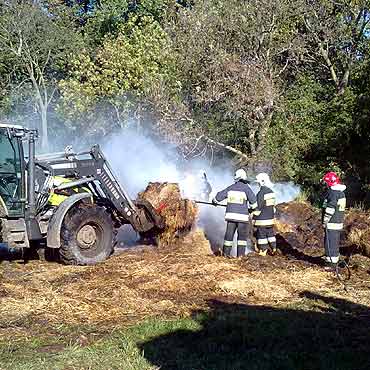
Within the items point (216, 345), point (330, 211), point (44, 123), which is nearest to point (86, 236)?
point (330, 211)

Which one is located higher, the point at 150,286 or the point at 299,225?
the point at 299,225

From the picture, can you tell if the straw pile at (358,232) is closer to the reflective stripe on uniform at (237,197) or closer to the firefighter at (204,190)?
the reflective stripe on uniform at (237,197)

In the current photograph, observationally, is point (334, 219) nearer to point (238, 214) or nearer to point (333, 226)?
point (333, 226)

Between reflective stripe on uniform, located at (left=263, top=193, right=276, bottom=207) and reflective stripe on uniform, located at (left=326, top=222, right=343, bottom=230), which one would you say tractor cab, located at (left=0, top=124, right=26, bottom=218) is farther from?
reflective stripe on uniform, located at (left=326, top=222, right=343, bottom=230)

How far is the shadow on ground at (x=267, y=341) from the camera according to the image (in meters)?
5.56

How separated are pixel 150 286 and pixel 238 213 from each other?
300 centimetres

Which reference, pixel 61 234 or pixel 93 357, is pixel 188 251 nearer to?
pixel 61 234

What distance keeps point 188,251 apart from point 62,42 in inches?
814

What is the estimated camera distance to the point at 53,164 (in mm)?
10492

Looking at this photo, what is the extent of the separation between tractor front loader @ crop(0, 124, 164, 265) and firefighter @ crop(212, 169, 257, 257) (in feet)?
4.59

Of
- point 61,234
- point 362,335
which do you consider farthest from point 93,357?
point 61,234

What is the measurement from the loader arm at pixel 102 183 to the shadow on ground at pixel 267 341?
380 centimetres

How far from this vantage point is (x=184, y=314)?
721 centimetres

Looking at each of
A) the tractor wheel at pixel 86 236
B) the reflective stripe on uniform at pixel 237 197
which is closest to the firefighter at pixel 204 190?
the reflective stripe on uniform at pixel 237 197
